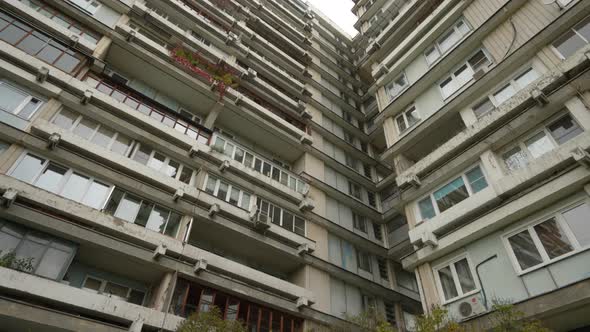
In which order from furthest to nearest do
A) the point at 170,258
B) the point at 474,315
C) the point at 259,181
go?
the point at 259,181 < the point at 170,258 < the point at 474,315

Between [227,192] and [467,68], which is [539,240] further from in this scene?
[227,192]

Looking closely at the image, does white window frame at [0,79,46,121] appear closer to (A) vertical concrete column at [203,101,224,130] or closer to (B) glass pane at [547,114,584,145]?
(A) vertical concrete column at [203,101,224,130]

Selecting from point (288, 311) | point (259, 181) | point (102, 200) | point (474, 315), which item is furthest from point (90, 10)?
point (474, 315)

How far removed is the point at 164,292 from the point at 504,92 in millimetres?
16985

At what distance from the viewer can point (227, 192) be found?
20062 mm

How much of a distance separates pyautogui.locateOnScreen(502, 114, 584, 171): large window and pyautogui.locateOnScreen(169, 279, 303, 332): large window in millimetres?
12225

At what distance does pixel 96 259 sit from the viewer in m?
14.7

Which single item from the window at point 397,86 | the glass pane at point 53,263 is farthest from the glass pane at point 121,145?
the window at point 397,86

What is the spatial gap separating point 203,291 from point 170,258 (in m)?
2.09

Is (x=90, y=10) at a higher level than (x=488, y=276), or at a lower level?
higher

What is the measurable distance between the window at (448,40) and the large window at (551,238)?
37.6ft

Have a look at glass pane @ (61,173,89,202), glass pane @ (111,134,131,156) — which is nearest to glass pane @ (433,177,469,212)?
glass pane @ (111,134,131,156)

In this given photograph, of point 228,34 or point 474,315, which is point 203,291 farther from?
point 228,34

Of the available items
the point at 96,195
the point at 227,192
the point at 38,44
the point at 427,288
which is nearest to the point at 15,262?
the point at 96,195
